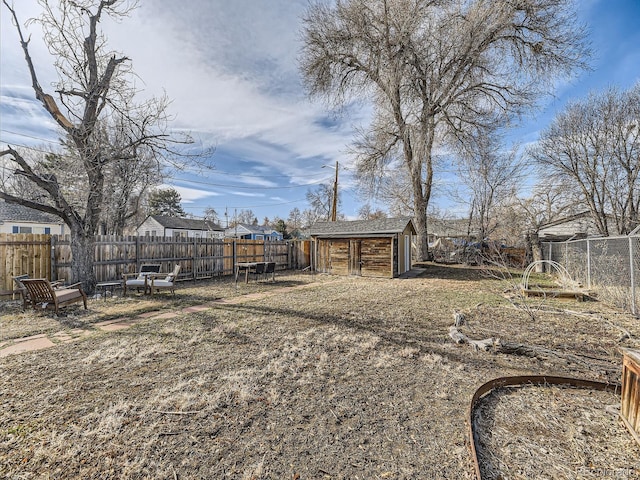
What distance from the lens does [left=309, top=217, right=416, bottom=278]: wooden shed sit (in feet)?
42.0

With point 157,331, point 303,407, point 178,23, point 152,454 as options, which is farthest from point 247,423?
point 178,23

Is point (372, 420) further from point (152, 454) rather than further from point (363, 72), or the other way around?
point (363, 72)

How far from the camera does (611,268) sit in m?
7.30

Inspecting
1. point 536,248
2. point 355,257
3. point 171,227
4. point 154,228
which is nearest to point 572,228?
point 536,248

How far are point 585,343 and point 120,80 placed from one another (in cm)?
1216

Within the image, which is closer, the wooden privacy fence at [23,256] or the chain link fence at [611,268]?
the chain link fence at [611,268]

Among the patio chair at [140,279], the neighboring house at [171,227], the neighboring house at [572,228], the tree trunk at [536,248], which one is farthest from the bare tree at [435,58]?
the neighboring house at [171,227]

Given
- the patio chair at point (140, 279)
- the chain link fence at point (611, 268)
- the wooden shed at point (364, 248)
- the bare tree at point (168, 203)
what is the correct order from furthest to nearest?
Answer: the bare tree at point (168, 203), the wooden shed at point (364, 248), the patio chair at point (140, 279), the chain link fence at point (611, 268)

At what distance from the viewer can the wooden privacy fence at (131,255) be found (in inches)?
297

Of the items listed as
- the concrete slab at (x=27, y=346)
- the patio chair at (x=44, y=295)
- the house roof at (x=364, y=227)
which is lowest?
the concrete slab at (x=27, y=346)

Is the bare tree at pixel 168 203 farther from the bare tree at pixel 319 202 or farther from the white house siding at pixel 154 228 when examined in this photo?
the bare tree at pixel 319 202

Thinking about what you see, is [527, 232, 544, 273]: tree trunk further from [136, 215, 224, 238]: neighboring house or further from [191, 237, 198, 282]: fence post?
[136, 215, 224, 238]: neighboring house

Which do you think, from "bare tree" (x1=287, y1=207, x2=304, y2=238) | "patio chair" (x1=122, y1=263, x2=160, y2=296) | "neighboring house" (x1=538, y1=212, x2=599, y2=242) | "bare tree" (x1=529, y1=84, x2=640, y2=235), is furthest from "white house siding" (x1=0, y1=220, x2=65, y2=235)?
"neighboring house" (x1=538, y1=212, x2=599, y2=242)

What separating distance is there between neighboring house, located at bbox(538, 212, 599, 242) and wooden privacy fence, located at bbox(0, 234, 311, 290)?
16.8 meters
